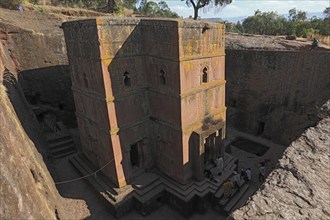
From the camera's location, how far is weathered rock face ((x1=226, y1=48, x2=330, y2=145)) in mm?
14219

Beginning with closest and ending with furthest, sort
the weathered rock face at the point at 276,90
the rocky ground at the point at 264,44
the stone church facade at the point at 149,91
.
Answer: the stone church facade at the point at 149,91 < the weathered rock face at the point at 276,90 < the rocky ground at the point at 264,44

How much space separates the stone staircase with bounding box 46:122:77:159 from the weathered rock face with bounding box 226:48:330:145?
11919 millimetres

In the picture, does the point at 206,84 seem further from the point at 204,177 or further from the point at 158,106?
the point at 204,177

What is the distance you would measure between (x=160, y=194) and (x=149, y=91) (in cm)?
461

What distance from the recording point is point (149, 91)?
1044cm

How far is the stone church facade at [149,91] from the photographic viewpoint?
8906 millimetres

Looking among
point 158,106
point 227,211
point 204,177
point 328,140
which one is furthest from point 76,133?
point 328,140

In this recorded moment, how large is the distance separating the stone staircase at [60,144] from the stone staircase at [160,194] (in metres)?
3.88

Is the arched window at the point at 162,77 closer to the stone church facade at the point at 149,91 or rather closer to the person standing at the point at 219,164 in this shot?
the stone church facade at the point at 149,91

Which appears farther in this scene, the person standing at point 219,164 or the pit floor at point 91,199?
the person standing at point 219,164

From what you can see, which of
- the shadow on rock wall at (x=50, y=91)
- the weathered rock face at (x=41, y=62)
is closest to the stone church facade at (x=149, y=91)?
the shadow on rock wall at (x=50, y=91)

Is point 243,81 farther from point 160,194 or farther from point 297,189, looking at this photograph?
point 297,189

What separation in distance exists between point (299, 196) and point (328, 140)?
1224mm

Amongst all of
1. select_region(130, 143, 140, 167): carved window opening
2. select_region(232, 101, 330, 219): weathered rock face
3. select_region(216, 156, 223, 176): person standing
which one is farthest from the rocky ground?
select_region(232, 101, 330, 219): weathered rock face
